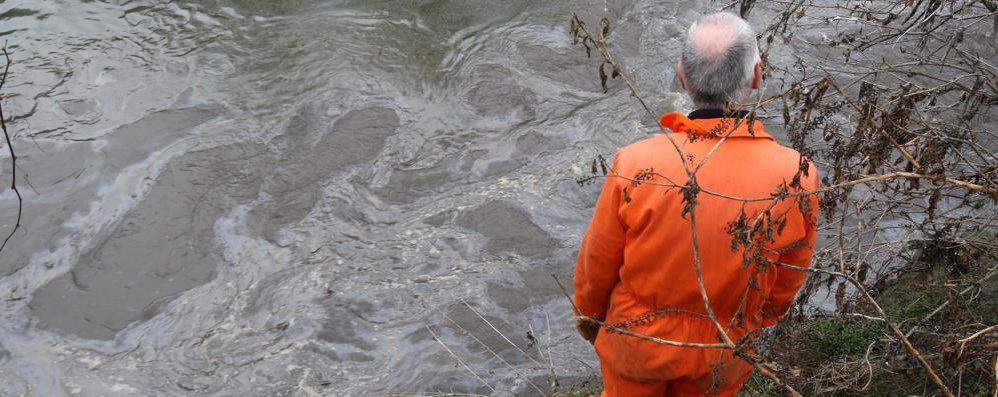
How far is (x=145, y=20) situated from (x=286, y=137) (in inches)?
103

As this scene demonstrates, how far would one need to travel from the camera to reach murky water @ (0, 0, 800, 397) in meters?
5.47

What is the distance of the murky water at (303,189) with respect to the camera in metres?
5.47

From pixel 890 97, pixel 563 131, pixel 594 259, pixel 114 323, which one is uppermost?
pixel 890 97

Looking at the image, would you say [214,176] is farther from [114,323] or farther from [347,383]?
[347,383]

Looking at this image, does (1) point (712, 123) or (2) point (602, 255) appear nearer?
(1) point (712, 123)

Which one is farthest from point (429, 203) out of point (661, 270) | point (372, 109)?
point (661, 270)

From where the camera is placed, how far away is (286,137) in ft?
24.3

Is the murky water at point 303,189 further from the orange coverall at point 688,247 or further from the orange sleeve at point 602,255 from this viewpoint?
the orange coverall at point 688,247

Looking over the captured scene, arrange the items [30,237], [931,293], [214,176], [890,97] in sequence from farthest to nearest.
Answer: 1. [214,176]
2. [30,237]
3. [931,293]
4. [890,97]

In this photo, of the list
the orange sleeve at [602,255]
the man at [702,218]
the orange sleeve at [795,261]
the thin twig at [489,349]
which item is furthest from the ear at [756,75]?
the thin twig at [489,349]

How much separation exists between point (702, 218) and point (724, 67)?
48cm

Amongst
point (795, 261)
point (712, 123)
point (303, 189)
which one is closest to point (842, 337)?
point (795, 261)

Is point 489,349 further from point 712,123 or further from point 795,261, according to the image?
point 712,123

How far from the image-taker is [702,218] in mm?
2957
